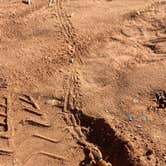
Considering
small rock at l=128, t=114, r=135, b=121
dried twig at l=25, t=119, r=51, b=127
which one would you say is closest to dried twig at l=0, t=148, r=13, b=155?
dried twig at l=25, t=119, r=51, b=127

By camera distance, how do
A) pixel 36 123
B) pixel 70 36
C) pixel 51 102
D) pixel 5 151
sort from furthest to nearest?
pixel 70 36 → pixel 51 102 → pixel 36 123 → pixel 5 151

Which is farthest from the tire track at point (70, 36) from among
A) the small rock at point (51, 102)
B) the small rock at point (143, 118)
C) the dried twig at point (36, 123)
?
the small rock at point (143, 118)

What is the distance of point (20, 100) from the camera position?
4688mm

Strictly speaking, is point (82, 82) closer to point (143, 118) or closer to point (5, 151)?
point (143, 118)

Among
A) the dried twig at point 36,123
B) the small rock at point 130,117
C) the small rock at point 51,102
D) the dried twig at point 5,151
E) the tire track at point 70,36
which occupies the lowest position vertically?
the dried twig at point 5,151

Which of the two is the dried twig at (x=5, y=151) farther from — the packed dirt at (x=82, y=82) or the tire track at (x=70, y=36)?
the tire track at (x=70, y=36)

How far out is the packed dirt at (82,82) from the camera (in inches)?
170

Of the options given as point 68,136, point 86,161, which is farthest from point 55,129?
point 86,161

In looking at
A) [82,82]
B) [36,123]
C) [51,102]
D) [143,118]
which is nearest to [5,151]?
[36,123]

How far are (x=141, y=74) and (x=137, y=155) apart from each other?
1.05 m

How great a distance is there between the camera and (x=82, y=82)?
4727mm

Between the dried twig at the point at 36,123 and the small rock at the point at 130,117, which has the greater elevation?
the small rock at the point at 130,117

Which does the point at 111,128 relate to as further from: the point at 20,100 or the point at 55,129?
the point at 20,100

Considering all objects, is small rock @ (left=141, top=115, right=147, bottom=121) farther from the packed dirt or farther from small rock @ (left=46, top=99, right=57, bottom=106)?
small rock @ (left=46, top=99, right=57, bottom=106)
